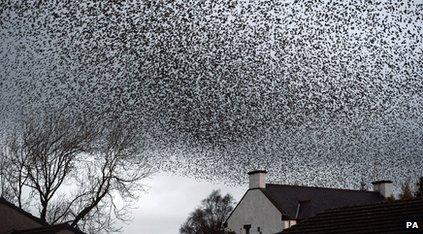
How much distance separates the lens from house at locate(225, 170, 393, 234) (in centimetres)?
4738

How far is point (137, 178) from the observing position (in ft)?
151

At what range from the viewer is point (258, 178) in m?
49.7

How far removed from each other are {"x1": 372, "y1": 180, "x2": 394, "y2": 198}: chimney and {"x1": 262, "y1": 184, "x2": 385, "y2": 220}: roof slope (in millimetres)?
683

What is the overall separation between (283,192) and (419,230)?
30.0 metres

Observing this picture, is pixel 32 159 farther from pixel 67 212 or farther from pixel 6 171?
pixel 67 212

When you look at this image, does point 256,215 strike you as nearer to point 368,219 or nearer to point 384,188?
point 384,188

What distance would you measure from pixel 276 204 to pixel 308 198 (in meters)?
4.69

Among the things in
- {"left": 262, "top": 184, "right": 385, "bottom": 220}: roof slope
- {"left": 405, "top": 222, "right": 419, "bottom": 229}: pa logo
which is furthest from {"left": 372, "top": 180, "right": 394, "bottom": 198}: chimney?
{"left": 405, "top": 222, "right": 419, "bottom": 229}: pa logo

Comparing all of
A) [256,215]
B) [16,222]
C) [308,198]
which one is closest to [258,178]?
[256,215]

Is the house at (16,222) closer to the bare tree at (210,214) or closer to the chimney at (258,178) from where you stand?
the chimney at (258,178)

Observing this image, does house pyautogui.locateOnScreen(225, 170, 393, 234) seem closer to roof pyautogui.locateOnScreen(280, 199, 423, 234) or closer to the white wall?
the white wall

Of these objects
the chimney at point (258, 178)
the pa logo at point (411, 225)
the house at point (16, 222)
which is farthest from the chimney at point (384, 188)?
A: the pa logo at point (411, 225)

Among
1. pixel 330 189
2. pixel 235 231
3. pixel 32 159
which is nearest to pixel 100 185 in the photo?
pixel 32 159

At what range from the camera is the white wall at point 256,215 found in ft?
156
